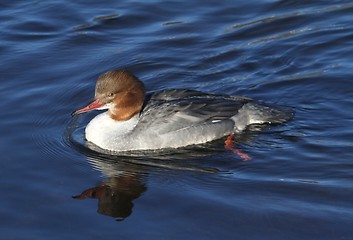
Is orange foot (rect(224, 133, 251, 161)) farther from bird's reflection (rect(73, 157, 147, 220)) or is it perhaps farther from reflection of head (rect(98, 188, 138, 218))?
reflection of head (rect(98, 188, 138, 218))

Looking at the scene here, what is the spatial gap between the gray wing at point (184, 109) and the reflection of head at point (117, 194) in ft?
4.11

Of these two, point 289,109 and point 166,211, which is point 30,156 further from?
point 289,109

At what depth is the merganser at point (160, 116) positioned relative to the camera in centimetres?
1041

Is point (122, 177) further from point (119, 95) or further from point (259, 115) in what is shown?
point (259, 115)

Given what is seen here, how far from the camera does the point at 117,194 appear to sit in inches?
356

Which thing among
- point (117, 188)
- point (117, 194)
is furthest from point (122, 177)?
point (117, 194)

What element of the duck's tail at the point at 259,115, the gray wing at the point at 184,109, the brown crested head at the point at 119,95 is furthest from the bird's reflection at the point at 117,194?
the duck's tail at the point at 259,115

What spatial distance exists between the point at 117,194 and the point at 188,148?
176 centimetres

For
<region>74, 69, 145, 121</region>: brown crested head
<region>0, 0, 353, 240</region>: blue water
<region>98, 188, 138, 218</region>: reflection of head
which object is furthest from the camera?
<region>74, 69, 145, 121</region>: brown crested head

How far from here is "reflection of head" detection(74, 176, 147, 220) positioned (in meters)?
8.62

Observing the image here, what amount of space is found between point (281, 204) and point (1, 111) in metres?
4.53

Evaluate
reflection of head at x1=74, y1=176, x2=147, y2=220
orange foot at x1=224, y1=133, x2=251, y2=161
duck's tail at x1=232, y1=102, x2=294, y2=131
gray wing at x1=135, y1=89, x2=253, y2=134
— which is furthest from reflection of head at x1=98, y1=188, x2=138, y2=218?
duck's tail at x1=232, y1=102, x2=294, y2=131

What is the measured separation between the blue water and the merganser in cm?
19

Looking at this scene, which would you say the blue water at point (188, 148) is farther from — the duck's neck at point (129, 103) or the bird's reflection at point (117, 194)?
the duck's neck at point (129, 103)
